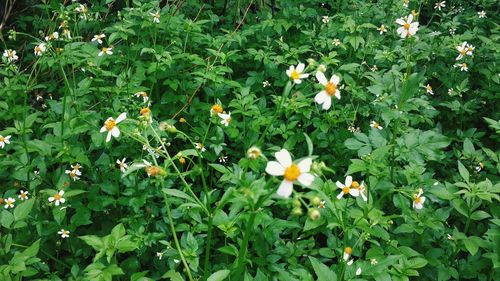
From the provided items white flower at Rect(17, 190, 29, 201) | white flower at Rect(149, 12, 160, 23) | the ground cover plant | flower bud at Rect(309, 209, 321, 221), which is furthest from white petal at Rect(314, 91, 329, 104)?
white flower at Rect(149, 12, 160, 23)

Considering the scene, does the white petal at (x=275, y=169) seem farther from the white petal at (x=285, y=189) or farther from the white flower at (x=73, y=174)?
the white flower at (x=73, y=174)

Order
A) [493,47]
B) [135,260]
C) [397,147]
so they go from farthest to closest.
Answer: [493,47], [397,147], [135,260]

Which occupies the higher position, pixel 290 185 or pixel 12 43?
pixel 290 185

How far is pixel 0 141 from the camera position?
2336 millimetres

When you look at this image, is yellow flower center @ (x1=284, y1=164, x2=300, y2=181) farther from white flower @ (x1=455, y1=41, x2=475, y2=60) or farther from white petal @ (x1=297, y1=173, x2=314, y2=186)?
white flower @ (x1=455, y1=41, x2=475, y2=60)

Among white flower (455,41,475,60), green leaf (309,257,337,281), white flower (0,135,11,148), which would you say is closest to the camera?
green leaf (309,257,337,281)

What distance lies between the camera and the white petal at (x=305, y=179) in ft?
3.83

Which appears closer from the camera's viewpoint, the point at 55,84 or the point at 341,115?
the point at 341,115

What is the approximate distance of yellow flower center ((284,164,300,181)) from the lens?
119 cm

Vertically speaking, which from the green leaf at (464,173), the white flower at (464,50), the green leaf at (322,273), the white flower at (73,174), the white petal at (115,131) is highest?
the white petal at (115,131)

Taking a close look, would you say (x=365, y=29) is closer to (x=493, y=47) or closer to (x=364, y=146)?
(x=493, y=47)

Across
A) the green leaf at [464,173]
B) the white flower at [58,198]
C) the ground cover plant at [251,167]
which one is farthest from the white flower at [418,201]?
the white flower at [58,198]

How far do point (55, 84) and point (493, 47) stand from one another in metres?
2.85

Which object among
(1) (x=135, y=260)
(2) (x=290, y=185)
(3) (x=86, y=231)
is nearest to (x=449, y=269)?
(2) (x=290, y=185)
